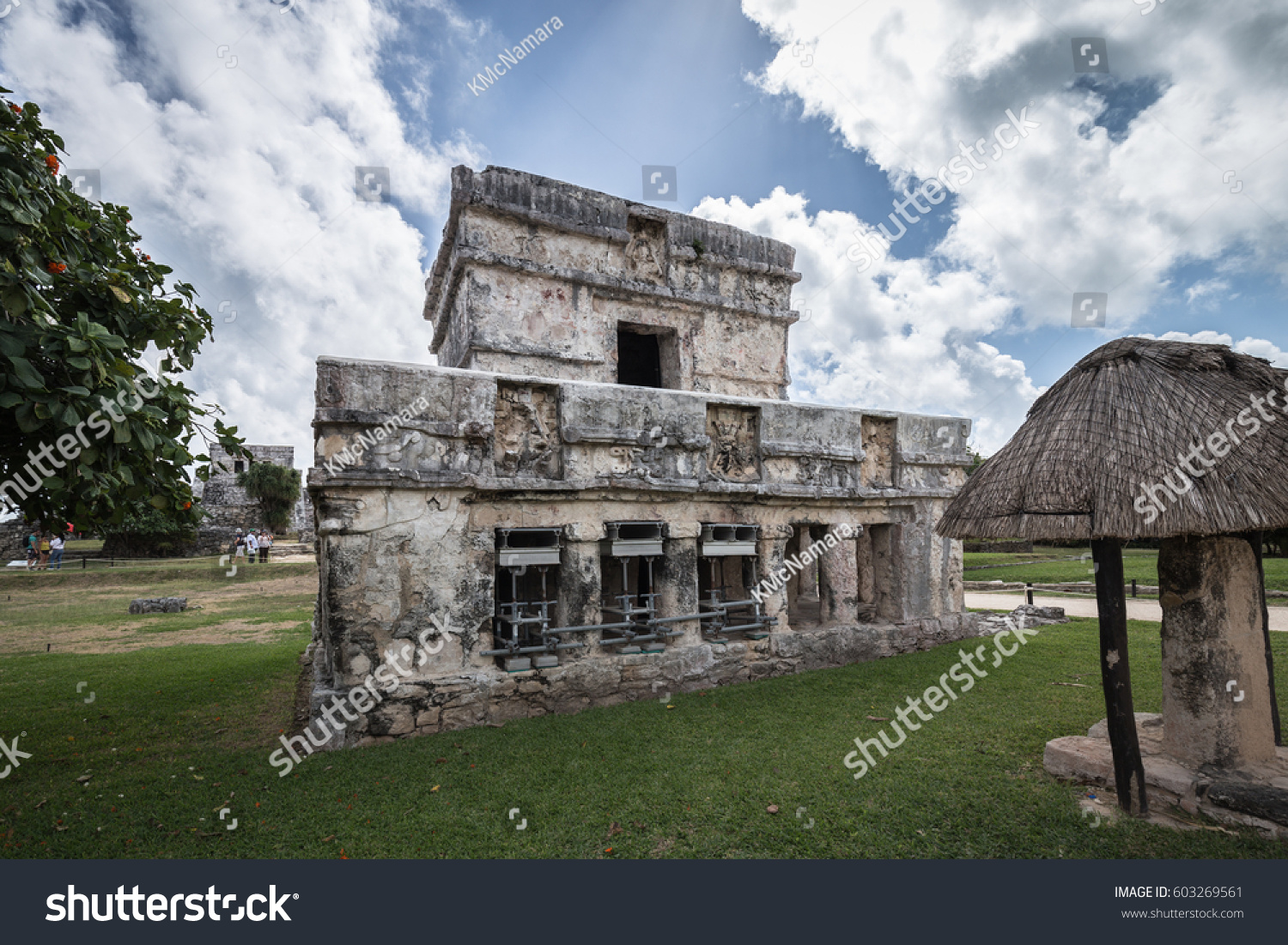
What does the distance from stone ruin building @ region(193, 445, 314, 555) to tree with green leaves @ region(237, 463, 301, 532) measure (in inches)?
11.9

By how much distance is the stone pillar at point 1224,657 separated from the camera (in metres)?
4.11

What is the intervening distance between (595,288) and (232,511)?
23702mm

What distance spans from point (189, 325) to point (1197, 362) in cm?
726

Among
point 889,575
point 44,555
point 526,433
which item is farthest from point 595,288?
point 44,555

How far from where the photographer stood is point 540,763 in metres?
4.91

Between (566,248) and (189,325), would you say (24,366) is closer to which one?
(189,325)

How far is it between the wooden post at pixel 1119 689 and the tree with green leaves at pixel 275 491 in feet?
94.8

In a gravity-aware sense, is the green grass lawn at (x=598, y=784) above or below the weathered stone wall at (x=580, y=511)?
below

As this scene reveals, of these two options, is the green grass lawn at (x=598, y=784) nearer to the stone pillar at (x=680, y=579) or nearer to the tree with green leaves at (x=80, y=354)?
the stone pillar at (x=680, y=579)

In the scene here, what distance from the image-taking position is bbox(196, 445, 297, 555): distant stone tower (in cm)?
2409

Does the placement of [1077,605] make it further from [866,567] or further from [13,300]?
[13,300]

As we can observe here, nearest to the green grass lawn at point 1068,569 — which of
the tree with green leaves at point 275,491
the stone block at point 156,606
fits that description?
the stone block at point 156,606

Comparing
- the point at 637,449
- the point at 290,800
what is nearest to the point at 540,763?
the point at 290,800

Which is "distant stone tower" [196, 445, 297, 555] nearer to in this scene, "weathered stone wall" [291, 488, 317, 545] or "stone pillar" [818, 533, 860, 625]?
"weathered stone wall" [291, 488, 317, 545]
